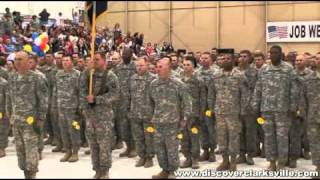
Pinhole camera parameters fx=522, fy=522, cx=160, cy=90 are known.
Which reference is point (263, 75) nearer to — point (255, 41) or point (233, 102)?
point (233, 102)

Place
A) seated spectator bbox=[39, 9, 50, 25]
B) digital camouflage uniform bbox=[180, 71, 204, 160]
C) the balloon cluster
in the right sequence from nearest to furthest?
digital camouflage uniform bbox=[180, 71, 204, 160] < the balloon cluster < seated spectator bbox=[39, 9, 50, 25]

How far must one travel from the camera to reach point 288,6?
2195cm

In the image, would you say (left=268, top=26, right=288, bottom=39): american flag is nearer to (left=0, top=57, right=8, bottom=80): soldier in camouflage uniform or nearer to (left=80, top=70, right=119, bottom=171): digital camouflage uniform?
(left=0, top=57, right=8, bottom=80): soldier in camouflage uniform

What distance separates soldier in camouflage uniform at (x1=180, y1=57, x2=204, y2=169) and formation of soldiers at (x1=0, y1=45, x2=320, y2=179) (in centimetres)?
2

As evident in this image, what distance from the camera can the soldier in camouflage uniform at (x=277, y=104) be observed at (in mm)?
7664

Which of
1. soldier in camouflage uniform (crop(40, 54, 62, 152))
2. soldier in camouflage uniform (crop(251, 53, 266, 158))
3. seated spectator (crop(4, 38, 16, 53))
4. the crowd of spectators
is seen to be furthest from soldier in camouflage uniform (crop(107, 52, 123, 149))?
seated spectator (crop(4, 38, 16, 53))

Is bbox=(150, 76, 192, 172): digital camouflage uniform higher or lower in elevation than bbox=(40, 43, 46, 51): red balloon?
lower

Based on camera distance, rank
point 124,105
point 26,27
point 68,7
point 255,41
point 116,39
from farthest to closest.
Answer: point 68,7 < point 255,41 < point 116,39 < point 26,27 < point 124,105

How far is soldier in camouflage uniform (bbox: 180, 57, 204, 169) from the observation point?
836 centimetres

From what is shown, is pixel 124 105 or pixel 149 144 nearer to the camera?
pixel 149 144

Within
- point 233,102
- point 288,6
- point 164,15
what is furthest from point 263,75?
point 164,15

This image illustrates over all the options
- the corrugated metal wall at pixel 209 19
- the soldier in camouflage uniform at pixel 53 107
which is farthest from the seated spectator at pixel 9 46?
the corrugated metal wall at pixel 209 19

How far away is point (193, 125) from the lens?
8.51 meters

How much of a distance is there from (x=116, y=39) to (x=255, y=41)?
6.17 metres
